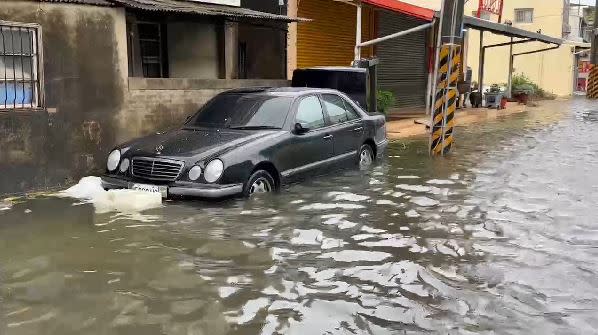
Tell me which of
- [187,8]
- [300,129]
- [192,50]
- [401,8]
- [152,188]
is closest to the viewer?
[152,188]

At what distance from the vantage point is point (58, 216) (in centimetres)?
669

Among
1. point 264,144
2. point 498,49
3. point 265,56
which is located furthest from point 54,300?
point 498,49

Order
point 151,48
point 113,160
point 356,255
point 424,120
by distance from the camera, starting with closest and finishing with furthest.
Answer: point 356,255 < point 113,160 < point 151,48 < point 424,120

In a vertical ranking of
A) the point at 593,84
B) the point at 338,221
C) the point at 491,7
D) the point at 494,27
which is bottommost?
the point at 338,221

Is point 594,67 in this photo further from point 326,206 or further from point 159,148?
point 159,148

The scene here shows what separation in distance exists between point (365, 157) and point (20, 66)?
17.3 ft

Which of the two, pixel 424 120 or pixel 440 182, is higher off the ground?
pixel 424 120

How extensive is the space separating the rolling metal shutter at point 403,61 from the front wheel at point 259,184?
13526 millimetres

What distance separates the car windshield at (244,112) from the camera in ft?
26.2

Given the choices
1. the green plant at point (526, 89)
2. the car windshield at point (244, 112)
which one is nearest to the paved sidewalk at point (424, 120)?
the green plant at point (526, 89)

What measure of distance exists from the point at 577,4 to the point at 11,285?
5221 cm

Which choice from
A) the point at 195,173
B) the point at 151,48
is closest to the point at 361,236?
the point at 195,173

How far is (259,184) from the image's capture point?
24.0 feet

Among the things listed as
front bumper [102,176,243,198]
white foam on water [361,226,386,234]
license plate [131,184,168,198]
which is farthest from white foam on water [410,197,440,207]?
license plate [131,184,168,198]
